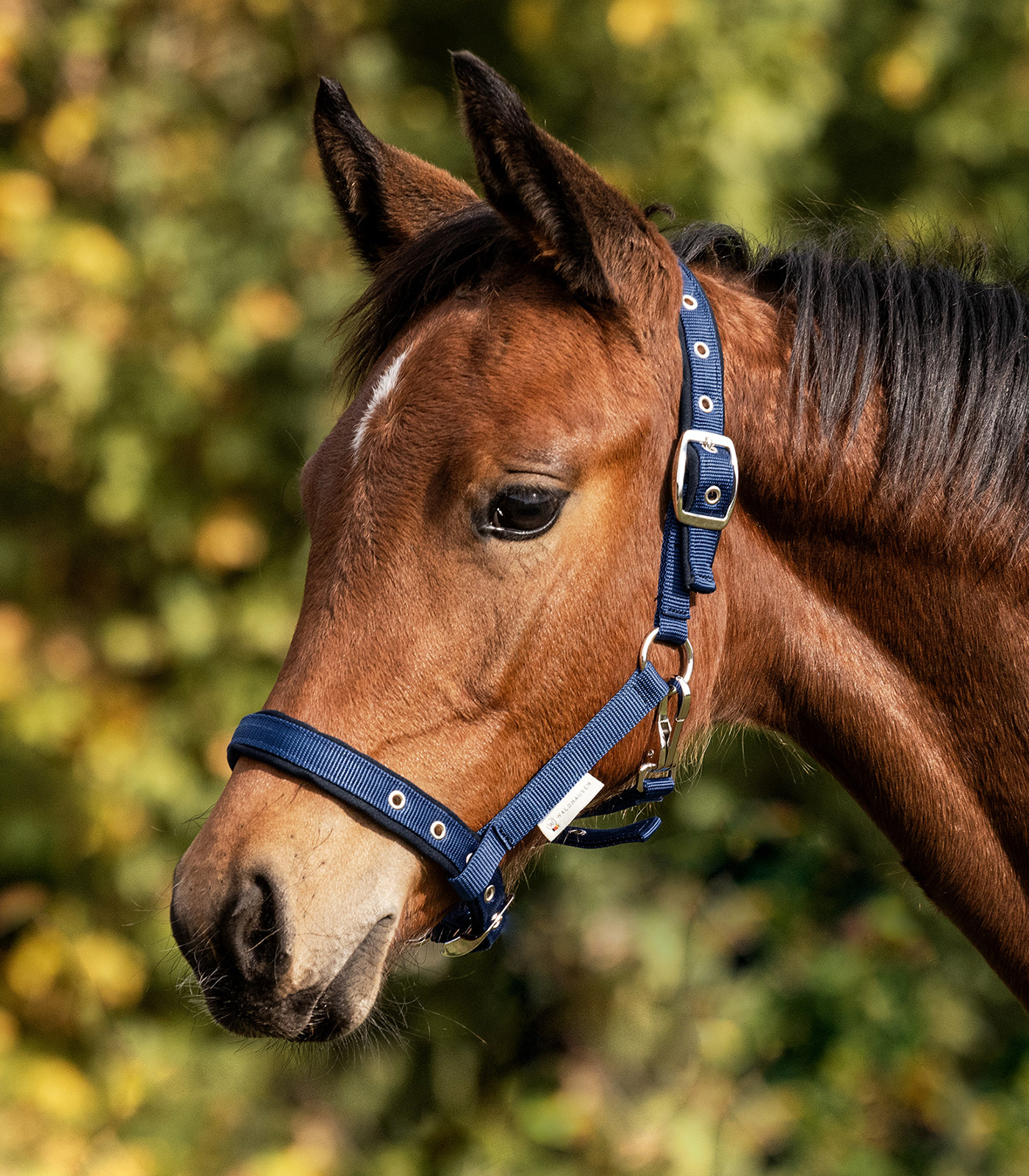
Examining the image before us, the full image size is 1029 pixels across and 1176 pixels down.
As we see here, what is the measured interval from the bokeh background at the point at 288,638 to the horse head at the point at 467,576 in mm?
1839

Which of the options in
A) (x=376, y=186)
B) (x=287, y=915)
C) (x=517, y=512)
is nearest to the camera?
(x=287, y=915)

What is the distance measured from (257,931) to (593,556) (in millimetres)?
749

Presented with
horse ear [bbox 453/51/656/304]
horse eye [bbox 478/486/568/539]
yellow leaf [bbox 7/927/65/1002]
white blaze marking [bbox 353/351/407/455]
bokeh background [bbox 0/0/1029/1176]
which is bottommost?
yellow leaf [bbox 7/927/65/1002]

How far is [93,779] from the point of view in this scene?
156 inches

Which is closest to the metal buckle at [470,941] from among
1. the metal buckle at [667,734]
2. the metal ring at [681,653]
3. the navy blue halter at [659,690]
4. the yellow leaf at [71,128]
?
the navy blue halter at [659,690]

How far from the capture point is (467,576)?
5.28 feet

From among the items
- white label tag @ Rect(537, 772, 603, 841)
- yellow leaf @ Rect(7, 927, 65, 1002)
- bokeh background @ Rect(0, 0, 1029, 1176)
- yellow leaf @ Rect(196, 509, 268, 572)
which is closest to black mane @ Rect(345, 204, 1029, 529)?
white label tag @ Rect(537, 772, 603, 841)

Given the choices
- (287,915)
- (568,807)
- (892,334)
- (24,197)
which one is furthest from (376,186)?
(24,197)

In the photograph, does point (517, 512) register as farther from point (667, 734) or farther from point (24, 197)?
point (24, 197)

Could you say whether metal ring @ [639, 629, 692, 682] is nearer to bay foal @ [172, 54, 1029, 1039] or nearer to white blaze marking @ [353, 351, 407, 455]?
bay foal @ [172, 54, 1029, 1039]

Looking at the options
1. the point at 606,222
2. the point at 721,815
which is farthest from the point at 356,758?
the point at 721,815

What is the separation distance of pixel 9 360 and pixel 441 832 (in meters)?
2.93

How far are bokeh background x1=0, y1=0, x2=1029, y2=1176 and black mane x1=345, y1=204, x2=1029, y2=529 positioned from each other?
5.06ft

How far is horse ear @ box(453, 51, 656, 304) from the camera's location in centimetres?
153
